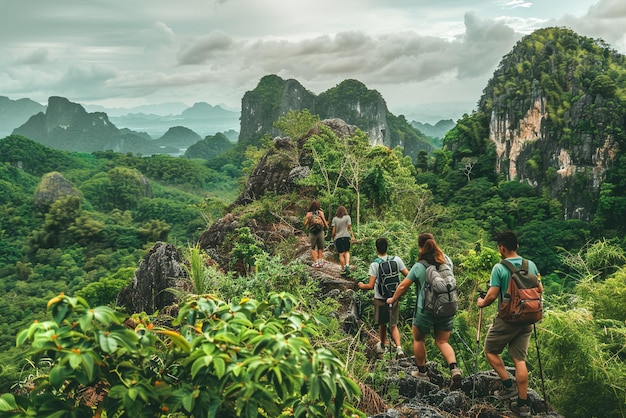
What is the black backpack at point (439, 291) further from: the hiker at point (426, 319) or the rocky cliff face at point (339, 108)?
the rocky cliff face at point (339, 108)

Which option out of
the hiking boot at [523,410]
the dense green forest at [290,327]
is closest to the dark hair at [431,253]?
the dense green forest at [290,327]

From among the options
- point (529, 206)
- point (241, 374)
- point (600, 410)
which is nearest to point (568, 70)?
point (529, 206)

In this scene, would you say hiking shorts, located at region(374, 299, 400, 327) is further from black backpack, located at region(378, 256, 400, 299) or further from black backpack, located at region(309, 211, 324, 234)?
black backpack, located at region(309, 211, 324, 234)

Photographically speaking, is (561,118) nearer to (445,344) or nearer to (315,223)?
(315,223)

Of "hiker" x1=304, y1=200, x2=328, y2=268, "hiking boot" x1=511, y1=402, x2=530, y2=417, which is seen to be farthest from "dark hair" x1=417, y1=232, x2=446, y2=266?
Result: "hiker" x1=304, y1=200, x2=328, y2=268

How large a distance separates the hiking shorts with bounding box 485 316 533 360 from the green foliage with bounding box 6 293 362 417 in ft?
7.27

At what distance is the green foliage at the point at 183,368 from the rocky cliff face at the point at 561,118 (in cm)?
4750

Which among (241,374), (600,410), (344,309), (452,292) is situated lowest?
(600,410)

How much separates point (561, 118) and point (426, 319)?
5193 centimetres

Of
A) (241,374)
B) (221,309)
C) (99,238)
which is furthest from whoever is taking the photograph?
(99,238)

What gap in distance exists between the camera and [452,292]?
367 cm

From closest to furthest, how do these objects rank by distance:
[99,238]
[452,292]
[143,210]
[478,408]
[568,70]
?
1. [478,408]
2. [452,292]
3. [99,238]
4. [568,70]
5. [143,210]

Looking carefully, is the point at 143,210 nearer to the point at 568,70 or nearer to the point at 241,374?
the point at 568,70

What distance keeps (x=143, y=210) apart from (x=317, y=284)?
6342 centimetres
